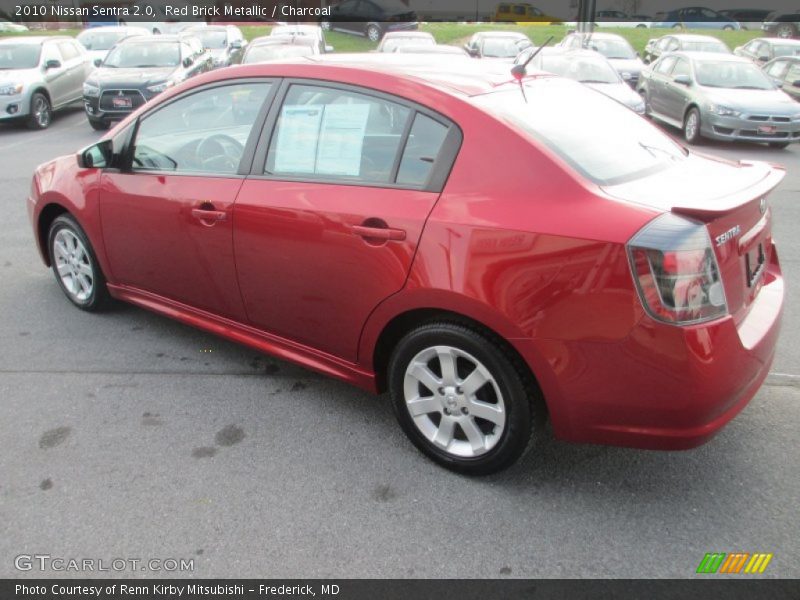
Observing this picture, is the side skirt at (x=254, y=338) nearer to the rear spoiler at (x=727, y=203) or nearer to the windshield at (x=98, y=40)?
the rear spoiler at (x=727, y=203)

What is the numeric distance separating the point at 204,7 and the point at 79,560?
109 feet

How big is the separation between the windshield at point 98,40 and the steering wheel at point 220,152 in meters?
16.8

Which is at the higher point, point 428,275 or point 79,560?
point 428,275

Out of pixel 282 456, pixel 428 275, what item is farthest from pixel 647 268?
pixel 282 456

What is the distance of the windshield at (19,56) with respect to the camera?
44.5 feet

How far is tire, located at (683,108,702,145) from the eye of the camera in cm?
1216

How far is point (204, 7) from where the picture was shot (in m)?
31.8

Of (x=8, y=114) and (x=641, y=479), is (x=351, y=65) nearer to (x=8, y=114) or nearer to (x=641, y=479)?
(x=641, y=479)

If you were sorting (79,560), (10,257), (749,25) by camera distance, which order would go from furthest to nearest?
1. (749,25)
2. (10,257)
3. (79,560)

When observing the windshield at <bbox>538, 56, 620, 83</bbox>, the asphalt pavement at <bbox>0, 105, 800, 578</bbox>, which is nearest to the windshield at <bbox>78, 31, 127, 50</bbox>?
the windshield at <bbox>538, 56, 620, 83</bbox>

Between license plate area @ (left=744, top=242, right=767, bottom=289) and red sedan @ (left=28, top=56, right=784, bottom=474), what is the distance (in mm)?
17

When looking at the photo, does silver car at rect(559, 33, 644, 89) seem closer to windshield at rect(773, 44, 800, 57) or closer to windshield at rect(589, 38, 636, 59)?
windshield at rect(589, 38, 636, 59)

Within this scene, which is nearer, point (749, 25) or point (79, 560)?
point (79, 560)

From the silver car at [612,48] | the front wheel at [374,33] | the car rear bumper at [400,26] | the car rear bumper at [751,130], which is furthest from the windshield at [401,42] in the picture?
the front wheel at [374,33]
